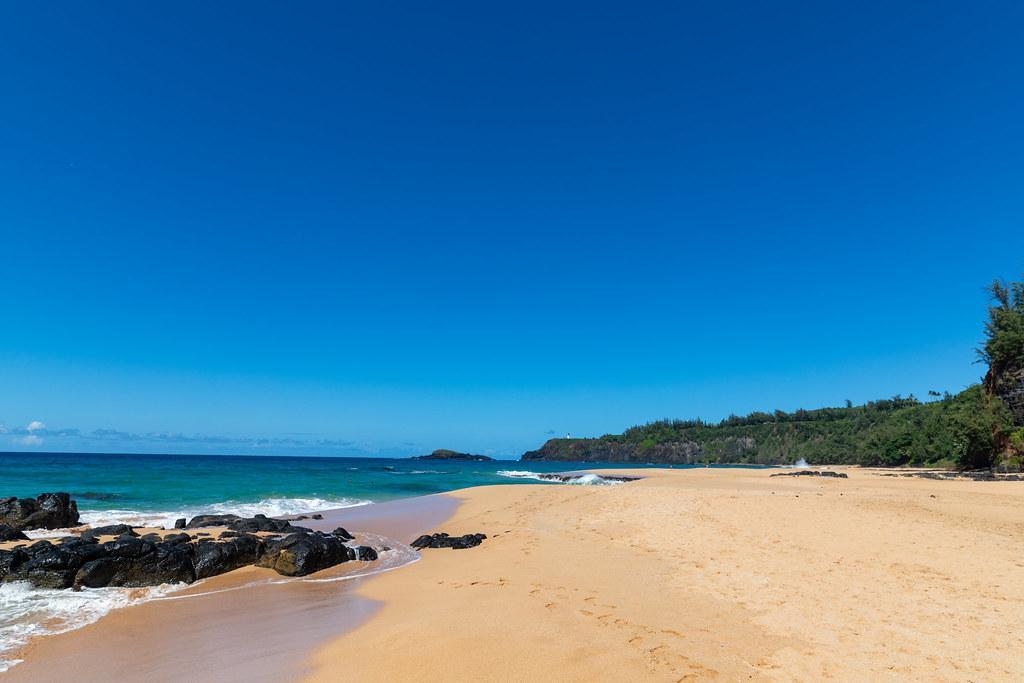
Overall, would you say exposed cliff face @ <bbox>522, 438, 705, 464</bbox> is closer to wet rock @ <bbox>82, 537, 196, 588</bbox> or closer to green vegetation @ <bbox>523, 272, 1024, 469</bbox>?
green vegetation @ <bbox>523, 272, 1024, 469</bbox>

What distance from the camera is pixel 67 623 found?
808cm

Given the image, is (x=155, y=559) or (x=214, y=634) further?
(x=155, y=559)

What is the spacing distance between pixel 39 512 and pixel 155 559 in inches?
392

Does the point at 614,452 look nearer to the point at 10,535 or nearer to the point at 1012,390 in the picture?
the point at 1012,390

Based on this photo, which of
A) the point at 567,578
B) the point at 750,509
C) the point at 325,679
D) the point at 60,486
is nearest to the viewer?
the point at 325,679

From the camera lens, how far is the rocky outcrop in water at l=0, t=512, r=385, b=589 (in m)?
9.90

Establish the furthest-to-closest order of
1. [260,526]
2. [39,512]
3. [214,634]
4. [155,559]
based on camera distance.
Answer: [39,512]
[260,526]
[155,559]
[214,634]

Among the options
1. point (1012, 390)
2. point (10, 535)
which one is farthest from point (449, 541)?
point (1012, 390)

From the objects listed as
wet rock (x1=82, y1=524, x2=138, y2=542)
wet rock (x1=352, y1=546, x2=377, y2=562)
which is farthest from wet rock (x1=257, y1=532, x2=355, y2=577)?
wet rock (x1=82, y1=524, x2=138, y2=542)

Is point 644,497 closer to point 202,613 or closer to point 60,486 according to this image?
point 202,613

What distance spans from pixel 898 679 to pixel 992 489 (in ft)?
80.1

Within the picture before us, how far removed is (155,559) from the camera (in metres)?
10.6

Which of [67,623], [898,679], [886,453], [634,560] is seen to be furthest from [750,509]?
[886,453]

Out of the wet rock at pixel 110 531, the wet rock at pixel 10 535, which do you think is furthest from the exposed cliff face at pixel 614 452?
the wet rock at pixel 10 535
